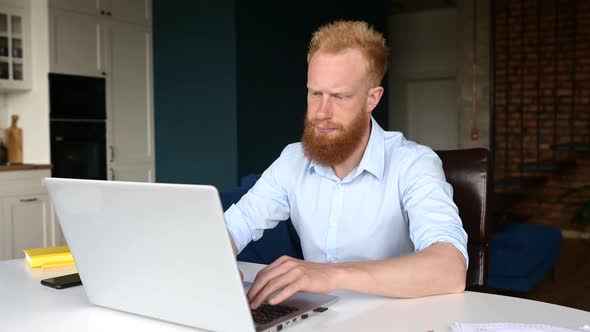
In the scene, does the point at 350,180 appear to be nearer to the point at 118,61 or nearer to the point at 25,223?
the point at 25,223

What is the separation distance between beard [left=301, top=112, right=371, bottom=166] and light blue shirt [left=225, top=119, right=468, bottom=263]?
0.05 metres

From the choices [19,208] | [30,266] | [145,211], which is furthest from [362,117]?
[19,208]

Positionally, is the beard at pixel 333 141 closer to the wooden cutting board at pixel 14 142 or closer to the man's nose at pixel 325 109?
the man's nose at pixel 325 109

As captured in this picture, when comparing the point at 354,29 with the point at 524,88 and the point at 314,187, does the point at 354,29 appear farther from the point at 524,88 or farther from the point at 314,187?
the point at 524,88

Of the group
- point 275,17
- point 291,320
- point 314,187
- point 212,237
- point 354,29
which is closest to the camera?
point 212,237

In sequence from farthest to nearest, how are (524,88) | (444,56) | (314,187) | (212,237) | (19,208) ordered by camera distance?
(444,56) → (524,88) → (19,208) → (314,187) → (212,237)

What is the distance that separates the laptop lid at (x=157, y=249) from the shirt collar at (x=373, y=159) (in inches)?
28.4

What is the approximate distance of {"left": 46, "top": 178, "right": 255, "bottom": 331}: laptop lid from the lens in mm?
852

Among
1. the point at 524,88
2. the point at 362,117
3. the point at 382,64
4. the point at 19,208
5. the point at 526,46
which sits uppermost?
the point at 526,46

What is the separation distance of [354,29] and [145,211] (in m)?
0.87

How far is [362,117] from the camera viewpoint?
5.29ft

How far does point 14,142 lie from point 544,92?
5553mm

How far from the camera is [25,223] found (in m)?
4.47

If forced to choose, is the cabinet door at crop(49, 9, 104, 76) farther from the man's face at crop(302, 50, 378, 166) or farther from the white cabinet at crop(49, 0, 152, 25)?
the man's face at crop(302, 50, 378, 166)
